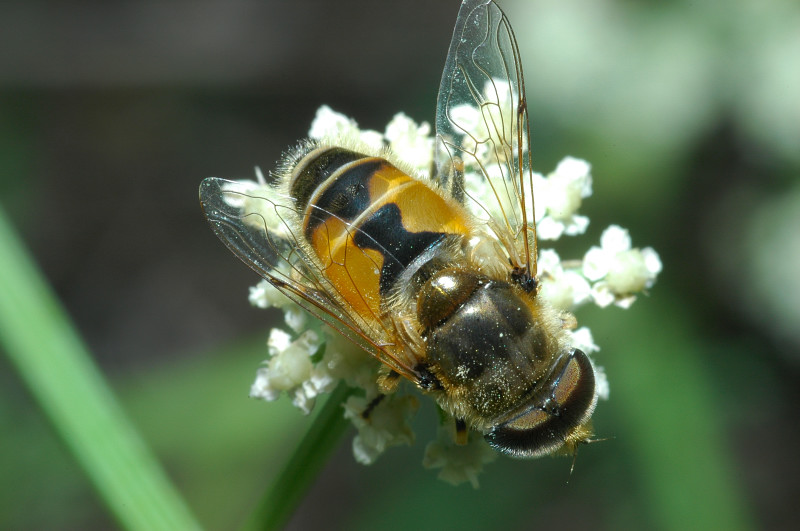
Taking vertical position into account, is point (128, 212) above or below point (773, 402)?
above

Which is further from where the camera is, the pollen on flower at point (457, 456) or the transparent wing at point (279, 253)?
the pollen on flower at point (457, 456)

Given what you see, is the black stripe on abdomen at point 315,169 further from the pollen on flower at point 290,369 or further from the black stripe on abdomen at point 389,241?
the pollen on flower at point 290,369

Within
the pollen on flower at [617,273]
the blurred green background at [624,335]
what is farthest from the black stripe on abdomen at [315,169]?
the blurred green background at [624,335]

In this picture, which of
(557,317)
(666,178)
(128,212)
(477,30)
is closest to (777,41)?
(666,178)

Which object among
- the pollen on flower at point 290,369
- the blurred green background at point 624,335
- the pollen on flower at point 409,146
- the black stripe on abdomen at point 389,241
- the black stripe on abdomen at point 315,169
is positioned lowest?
the blurred green background at point 624,335

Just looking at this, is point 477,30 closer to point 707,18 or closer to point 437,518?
point 707,18

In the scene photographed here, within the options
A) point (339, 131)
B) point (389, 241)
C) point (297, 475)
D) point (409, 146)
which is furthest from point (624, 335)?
point (297, 475)
